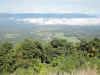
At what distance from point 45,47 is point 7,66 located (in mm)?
3088

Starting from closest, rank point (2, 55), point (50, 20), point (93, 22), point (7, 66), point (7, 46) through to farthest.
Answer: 1. point (7, 66)
2. point (2, 55)
3. point (7, 46)
4. point (93, 22)
5. point (50, 20)

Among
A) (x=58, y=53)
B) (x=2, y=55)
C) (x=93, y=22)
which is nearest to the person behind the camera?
(x=2, y=55)

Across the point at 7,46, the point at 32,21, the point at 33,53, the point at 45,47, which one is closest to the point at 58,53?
the point at 45,47

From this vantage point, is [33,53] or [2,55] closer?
[2,55]

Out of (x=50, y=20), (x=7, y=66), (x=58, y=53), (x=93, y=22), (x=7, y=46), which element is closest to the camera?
(x=7, y=66)

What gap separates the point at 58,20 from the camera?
50.6m

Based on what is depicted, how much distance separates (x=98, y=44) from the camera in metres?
9.11

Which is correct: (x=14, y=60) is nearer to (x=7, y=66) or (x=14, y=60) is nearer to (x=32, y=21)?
(x=7, y=66)

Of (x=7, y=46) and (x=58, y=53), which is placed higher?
(x=7, y=46)

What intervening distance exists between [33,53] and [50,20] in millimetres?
40538

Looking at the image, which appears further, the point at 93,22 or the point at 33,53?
the point at 93,22

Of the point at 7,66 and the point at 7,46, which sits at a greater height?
the point at 7,46

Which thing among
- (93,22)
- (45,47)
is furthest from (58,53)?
(93,22)

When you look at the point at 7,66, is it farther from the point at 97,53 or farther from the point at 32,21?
the point at 32,21
